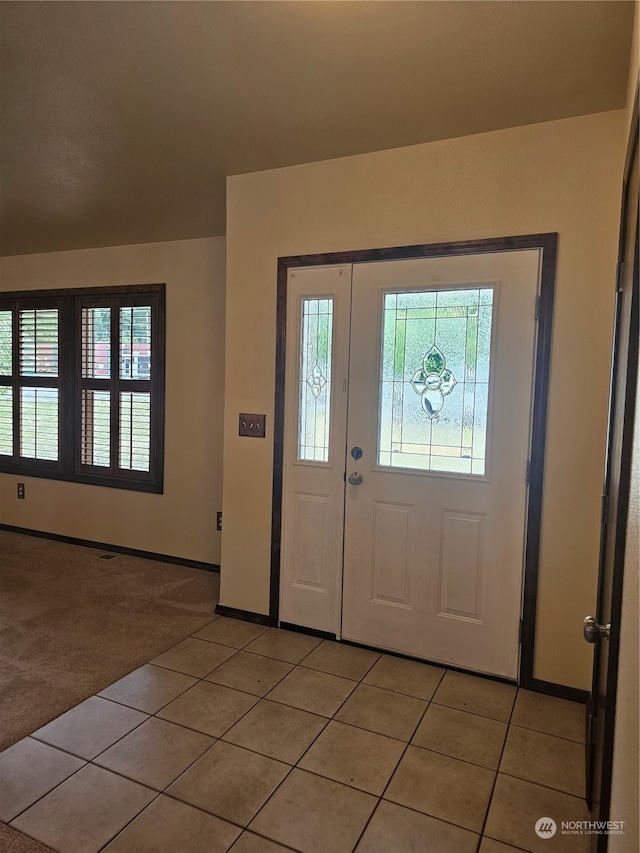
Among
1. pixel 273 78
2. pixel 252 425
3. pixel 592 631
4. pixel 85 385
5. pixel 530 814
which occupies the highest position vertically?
pixel 273 78

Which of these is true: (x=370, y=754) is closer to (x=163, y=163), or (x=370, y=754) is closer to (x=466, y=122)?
(x=466, y=122)

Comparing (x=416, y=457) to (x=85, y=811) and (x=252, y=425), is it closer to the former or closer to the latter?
(x=252, y=425)

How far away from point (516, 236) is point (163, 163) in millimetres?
1894

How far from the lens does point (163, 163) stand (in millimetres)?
3041

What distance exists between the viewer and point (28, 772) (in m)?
1.99

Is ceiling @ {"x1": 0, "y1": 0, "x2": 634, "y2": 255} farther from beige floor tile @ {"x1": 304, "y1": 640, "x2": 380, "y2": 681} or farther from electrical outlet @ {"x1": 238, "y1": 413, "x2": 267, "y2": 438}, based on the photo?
beige floor tile @ {"x1": 304, "y1": 640, "x2": 380, "y2": 681}

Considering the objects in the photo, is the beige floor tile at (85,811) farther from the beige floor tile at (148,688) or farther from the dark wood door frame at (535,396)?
the dark wood door frame at (535,396)

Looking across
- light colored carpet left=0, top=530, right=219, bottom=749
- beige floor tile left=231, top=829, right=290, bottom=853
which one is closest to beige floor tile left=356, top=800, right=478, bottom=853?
beige floor tile left=231, top=829, right=290, bottom=853

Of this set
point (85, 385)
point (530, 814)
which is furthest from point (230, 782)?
point (85, 385)

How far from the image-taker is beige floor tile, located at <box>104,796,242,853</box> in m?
1.68

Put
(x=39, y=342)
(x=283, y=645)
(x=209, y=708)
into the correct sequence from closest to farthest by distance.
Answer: (x=209, y=708)
(x=283, y=645)
(x=39, y=342)

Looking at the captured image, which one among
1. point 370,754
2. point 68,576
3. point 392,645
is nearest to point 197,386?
point 68,576

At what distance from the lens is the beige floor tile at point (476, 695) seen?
247cm

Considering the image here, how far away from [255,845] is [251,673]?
1.04 metres
